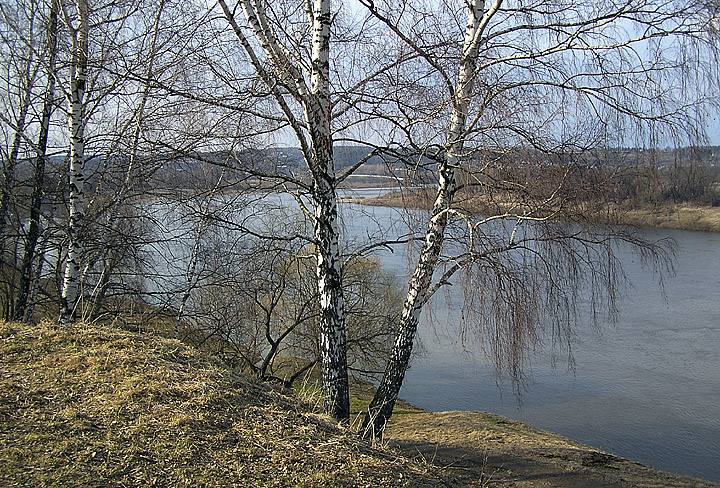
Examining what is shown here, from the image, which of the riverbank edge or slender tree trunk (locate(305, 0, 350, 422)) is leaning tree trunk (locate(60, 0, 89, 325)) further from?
the riverbank edge

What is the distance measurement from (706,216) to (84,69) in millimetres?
28647

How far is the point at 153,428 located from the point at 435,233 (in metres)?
3.22

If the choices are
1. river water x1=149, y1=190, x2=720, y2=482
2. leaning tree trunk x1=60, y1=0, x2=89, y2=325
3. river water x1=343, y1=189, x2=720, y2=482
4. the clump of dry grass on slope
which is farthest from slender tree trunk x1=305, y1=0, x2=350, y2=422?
river water x1=343, y1=189, x2=720, y2=482

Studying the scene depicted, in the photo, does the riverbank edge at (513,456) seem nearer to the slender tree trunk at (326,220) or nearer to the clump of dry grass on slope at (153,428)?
the slender tree trunk at (326,220)

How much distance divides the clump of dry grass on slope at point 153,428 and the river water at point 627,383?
631cm

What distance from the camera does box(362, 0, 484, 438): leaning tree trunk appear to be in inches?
206

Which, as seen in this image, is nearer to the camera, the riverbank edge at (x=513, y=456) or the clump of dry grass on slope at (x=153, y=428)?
the clump of dry grass on slope at (x=153, y=428)

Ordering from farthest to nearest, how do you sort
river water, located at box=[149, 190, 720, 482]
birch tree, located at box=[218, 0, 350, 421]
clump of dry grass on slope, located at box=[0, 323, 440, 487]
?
river water, located at box=[149, 190, 720, 482], birch tree, located at box=[218, 0, 350, 421], clump of dry grass on slope, located at box=[0, 323, 440, 487]

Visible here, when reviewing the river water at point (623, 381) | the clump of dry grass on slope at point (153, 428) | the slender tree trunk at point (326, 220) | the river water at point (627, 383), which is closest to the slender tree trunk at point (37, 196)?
the river water at point (623, 381)

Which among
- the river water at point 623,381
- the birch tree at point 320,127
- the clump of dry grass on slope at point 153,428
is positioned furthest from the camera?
the river water at point 623,381

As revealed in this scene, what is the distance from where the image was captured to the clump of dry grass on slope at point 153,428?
3.04m

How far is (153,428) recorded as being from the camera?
3.47 m

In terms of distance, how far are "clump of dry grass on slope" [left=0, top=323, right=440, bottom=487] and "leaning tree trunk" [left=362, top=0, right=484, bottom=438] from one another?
4.71 ft

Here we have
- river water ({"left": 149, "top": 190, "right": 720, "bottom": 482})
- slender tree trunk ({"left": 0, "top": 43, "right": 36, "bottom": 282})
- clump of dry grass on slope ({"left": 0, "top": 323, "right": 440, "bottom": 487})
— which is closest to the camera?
clump of dry grass on slope ({"left": 0, "top": 323, "right": 440, "bottom": 487})
